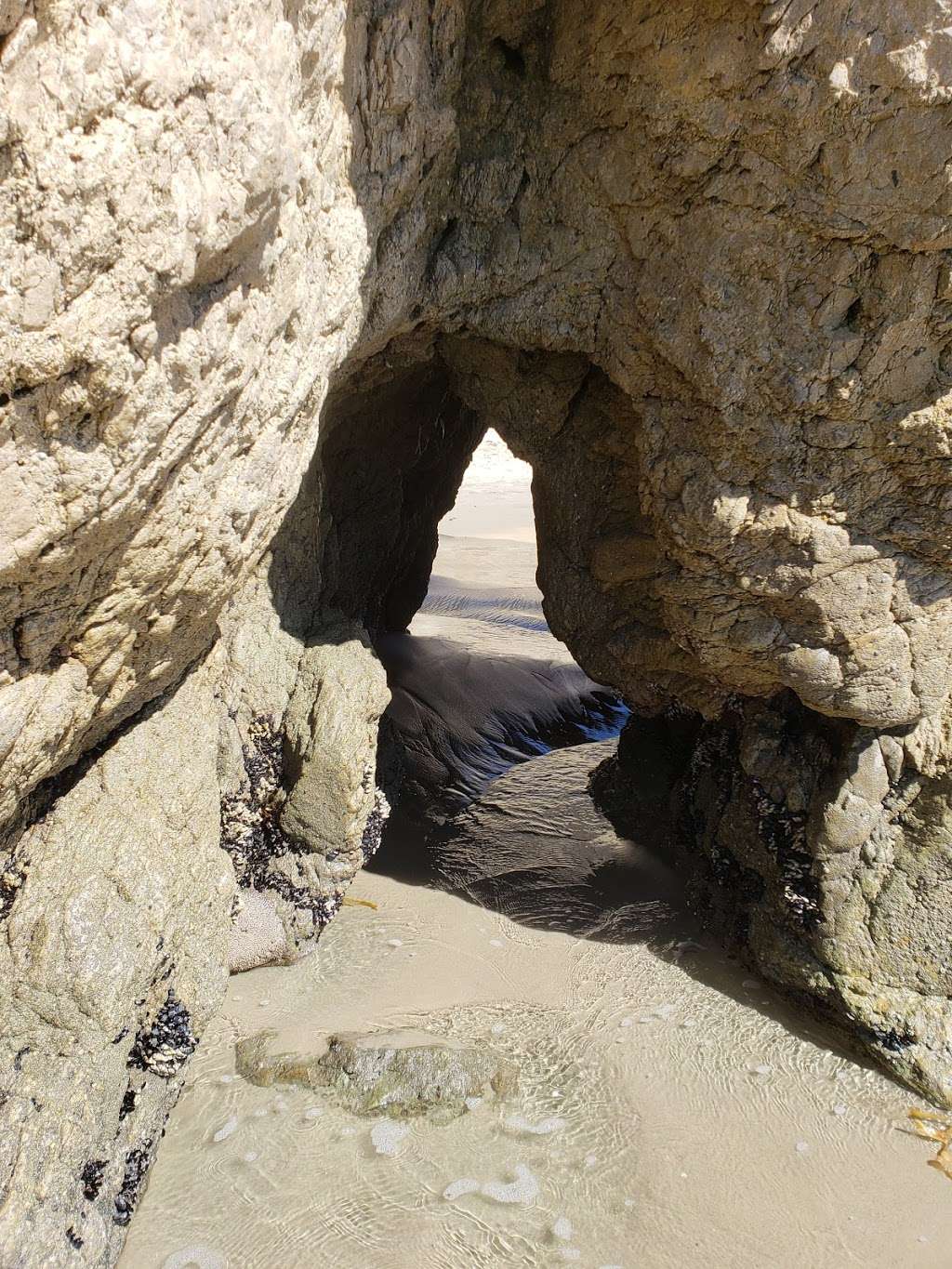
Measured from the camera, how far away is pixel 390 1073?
3.61 metres

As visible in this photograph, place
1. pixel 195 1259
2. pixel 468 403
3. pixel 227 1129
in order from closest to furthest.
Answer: pixel 195 1259
pixel 227 1129
pixel 468 403

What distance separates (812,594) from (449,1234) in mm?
2705

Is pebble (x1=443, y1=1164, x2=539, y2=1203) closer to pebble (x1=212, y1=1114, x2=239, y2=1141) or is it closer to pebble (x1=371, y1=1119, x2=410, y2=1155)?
pebble (x1=371, y1=1119, x2=410, y2=1155)

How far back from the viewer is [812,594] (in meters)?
3.82

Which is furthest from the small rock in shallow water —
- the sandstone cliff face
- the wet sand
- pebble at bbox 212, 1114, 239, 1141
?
pebble at bbox 212, 1114, 239, 1141

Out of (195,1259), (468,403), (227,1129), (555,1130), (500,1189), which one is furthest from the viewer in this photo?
(468,403)

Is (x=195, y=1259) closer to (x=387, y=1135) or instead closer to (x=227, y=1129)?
(x=227, y=1129)

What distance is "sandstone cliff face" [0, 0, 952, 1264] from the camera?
215 cm

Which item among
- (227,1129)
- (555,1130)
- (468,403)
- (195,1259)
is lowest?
(195,1259)

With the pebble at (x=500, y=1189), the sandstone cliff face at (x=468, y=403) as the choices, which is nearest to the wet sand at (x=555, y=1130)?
the pebble at (x=500, y=1189)

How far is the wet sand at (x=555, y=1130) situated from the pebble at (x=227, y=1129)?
1 cm

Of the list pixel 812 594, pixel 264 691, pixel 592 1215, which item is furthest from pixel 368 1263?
pixel 812 594

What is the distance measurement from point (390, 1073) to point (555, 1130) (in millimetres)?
656

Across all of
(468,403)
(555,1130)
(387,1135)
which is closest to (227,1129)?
(387,1135)
